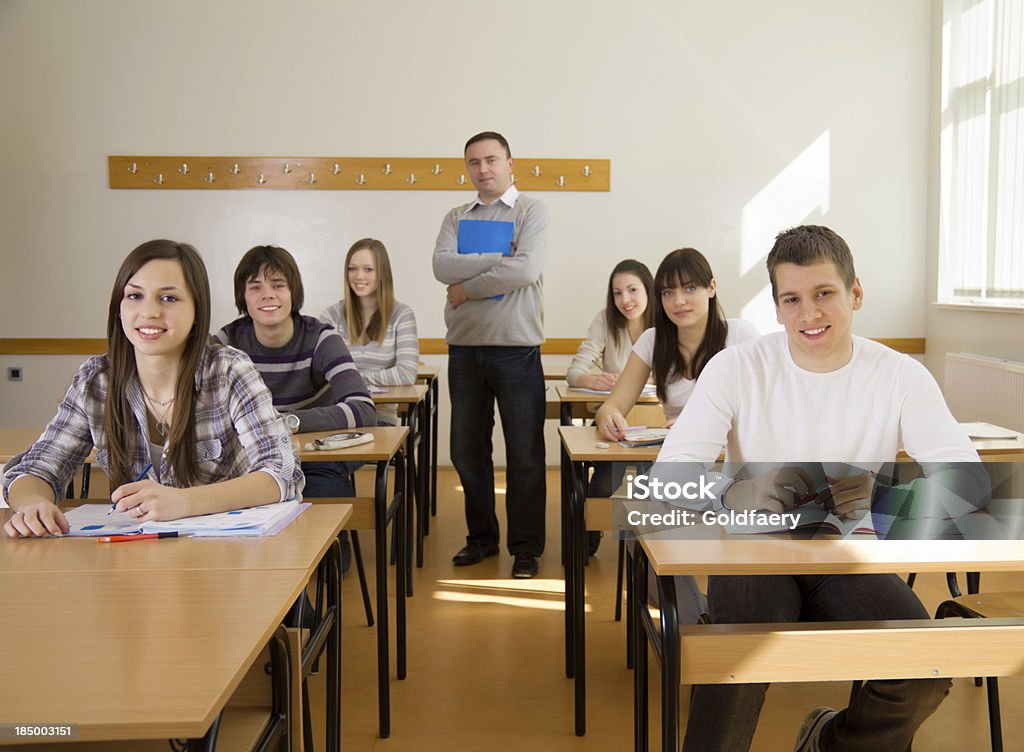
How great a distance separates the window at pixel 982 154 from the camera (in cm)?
491

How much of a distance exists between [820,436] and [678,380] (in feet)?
3.57

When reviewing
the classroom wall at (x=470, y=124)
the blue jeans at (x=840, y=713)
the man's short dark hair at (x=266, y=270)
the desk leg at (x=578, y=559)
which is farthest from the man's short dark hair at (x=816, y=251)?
the classroom wall at (x=470, y=124)

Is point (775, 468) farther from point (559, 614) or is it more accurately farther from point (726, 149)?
point (726, 149)

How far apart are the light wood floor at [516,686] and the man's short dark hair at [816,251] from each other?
115 cm

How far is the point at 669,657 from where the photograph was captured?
4.68 feet

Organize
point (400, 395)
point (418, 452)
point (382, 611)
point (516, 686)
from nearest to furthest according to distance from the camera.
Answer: point (382, 611), point (516, 686), point (400, 395), point (418, 452)

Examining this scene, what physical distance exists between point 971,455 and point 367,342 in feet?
10.1

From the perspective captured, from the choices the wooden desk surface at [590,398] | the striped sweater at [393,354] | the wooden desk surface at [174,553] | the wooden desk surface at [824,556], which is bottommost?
the wooden desk surface at [590,398]

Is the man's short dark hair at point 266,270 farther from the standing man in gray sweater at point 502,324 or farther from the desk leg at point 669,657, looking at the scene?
the desk leg at point 669,657

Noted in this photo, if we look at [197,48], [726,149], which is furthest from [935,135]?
[197,48]

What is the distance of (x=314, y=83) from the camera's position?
19.3 ft

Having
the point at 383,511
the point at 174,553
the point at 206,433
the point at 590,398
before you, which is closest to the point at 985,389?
the point at 590,398

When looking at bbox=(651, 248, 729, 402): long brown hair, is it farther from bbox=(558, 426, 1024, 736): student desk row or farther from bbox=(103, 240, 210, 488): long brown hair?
bbox=(103, 240, 210, 488): long brown hair

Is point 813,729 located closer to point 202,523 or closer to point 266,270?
point 202,523
